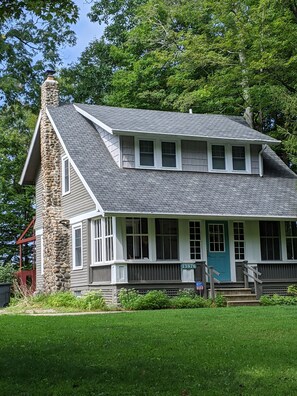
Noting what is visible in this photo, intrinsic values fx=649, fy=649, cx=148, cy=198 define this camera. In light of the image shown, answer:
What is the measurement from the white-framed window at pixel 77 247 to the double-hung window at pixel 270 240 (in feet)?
20.7

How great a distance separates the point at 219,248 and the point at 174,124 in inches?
213

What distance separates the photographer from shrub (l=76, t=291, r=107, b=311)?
19.5 metres

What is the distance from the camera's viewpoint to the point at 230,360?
27.5 ft

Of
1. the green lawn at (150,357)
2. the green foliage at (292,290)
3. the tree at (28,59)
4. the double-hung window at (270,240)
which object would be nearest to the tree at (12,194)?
the tree at (28,59)

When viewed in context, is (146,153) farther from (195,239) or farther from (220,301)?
(220,301)

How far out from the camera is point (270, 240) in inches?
894

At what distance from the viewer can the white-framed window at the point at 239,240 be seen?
22.2 m

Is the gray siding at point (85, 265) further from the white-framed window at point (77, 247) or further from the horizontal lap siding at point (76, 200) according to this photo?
the horizontal lap siding at point (76, 200)

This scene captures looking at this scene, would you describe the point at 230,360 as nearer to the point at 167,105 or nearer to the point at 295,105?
the point at 295,105

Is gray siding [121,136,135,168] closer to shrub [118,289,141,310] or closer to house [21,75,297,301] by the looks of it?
house [21,75,297,301]

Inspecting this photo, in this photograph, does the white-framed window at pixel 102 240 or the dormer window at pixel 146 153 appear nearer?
the white-framed window at pixel 102 240

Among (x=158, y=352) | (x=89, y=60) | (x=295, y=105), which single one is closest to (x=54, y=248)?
(x=295, y=105)

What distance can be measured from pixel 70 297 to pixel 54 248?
3059 mm

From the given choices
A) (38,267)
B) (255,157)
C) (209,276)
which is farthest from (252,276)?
(38,267)
